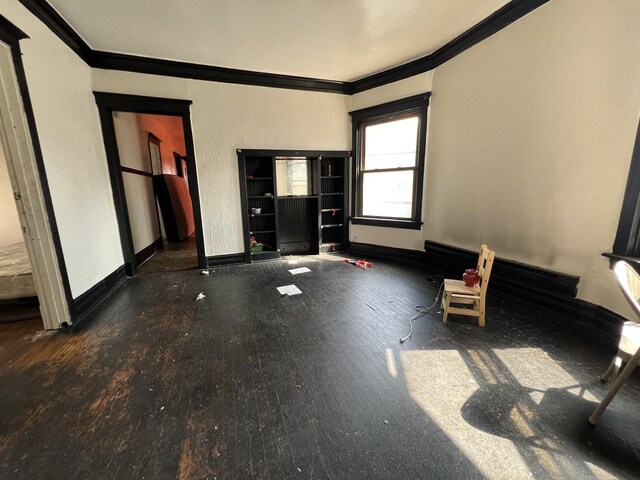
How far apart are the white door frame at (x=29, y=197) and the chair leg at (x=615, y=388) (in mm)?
3928

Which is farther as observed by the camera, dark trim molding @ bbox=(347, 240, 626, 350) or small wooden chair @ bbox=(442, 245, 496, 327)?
small wooden chair @ bbox=(442, 245, 496, 327)

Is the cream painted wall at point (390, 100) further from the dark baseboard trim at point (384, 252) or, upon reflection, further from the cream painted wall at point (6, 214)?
the cream painted wall at point (6, 214)

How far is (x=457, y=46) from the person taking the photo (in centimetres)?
322

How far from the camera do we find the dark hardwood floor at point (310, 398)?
1.20 m

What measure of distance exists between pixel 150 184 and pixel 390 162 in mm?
4746

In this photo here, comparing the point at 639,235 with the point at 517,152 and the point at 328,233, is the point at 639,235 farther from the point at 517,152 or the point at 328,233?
the point at 328,233

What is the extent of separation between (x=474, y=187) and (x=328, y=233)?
2551mm

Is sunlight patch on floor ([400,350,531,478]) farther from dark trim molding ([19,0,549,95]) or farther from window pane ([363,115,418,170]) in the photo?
dark trim molding ([19,0,549,95])

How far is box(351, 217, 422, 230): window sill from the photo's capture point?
4.16m

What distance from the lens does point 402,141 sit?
413 centimetres

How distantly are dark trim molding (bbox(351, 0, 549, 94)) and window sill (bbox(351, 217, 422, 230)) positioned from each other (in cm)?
214

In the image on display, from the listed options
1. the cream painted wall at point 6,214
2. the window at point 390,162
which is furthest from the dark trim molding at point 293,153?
the cream painted wall at point 6,214

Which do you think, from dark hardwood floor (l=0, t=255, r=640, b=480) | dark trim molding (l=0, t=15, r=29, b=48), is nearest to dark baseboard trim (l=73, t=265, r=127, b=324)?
dark hardwood floor (l=0, t=255, r=640, b=480)

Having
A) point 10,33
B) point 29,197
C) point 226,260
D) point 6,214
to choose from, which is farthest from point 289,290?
point 6,214
